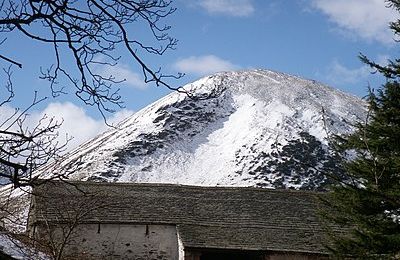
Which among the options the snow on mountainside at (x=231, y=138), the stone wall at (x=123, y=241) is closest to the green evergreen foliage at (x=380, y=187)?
the stone wall at (x=123, y=241)

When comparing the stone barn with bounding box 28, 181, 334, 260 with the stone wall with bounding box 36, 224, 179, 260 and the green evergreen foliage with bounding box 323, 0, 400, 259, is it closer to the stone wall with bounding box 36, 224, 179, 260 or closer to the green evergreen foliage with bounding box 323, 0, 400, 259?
the stone wall with bounding box 36, 224, 179, 260

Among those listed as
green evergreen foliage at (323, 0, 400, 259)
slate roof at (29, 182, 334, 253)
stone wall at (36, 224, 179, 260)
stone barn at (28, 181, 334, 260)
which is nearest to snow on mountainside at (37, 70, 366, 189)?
slate roof at (29, 182, 334, 253)

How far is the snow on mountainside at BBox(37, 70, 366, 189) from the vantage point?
250 feet

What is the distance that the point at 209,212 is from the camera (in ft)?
89.9

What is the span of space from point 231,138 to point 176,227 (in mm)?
63356

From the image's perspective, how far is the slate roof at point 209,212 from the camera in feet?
80.3

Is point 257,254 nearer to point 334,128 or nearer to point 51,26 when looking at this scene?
point 51,26

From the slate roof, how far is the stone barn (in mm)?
39

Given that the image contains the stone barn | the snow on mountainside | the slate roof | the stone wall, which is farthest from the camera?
the snow on mountainside

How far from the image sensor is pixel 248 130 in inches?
3541

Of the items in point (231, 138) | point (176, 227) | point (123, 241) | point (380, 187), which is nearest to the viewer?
point (380, 187)

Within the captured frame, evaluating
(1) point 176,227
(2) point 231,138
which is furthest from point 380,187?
(2) point 231,138

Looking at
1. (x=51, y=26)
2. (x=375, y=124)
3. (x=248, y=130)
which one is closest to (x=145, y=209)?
(x=375, y=124)

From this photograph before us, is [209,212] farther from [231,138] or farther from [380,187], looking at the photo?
[231,138]
